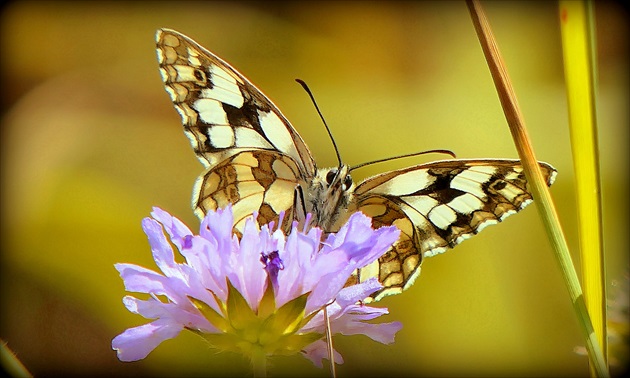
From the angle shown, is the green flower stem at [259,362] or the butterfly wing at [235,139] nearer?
the green flower stem at [259,362]

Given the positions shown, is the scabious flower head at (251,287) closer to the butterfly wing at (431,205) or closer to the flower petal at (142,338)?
the flower petal at (142,338)

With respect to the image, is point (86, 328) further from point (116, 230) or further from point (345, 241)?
point (345, 241)

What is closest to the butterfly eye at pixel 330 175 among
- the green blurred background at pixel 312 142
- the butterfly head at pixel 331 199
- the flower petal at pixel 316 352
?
the butterfly head at pixel 331 199

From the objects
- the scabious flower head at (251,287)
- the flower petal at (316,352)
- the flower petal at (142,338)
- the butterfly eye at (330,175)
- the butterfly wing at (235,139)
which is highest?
the butterfly wing at (235,139)

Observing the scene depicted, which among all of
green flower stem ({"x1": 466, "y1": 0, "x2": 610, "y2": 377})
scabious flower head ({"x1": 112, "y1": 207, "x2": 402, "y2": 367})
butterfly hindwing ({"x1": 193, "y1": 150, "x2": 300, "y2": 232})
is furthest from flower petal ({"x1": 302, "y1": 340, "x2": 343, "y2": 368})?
butterfly hindwing ({"x1": 193, "y1": 150, "x2": 300, "y2": 232})

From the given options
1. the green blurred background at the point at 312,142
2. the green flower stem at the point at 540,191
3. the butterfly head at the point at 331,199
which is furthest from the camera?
Answer: the green blurred background at the point at 312,142

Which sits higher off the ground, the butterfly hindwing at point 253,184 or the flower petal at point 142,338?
the butterfly hindwing at point 253,184
